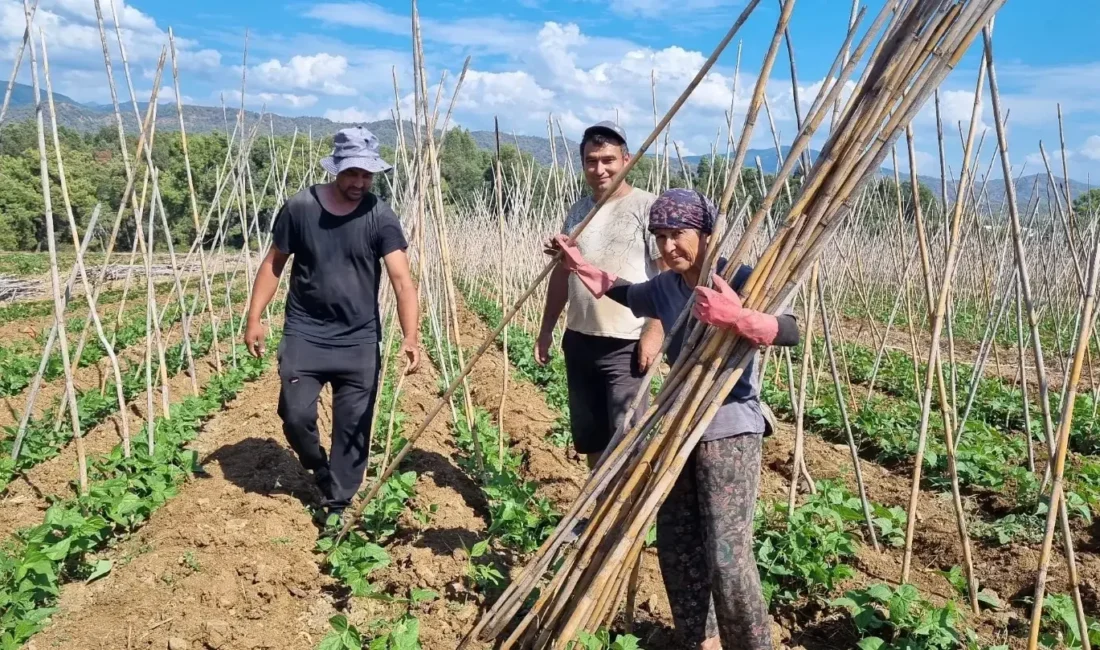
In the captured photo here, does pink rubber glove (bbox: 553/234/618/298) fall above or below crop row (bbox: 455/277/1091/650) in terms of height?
above

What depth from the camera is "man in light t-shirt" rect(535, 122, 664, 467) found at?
305 centimetres

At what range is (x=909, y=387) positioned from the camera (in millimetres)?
7113

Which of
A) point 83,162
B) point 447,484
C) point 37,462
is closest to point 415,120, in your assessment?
point 447,484

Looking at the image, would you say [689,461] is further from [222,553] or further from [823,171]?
[222,553]

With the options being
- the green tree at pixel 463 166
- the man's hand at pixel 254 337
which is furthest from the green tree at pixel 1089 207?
the green tree at pixel 463 166

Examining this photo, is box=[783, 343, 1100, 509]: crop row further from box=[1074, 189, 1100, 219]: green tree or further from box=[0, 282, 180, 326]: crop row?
box=[0, 282, 180, 326]: crop row

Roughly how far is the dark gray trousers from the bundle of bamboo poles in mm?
1492

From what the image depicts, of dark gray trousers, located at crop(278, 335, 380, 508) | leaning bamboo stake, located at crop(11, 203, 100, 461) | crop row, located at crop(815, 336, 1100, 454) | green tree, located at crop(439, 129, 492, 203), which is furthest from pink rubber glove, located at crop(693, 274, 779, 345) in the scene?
green tree, located at crop(439, 129, 492, 203)

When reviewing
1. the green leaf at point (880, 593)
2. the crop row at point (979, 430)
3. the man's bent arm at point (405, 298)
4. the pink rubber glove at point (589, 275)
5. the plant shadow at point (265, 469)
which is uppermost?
the pink rubber glove at point (589, 275)

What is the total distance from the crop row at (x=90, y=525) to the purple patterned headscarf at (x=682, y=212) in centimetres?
219

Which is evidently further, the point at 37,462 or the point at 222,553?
the point at 37,462

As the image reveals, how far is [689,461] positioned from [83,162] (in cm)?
4228

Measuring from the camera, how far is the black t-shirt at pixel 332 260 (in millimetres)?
3416

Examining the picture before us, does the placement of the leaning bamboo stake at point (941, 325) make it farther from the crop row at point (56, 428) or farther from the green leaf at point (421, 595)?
the crop row at point (56, 428)
